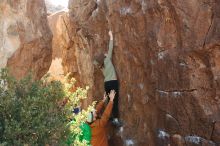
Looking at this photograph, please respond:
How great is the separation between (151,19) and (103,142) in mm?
2842

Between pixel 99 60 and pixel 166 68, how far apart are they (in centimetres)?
341

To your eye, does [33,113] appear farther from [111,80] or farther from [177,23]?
[111,80]

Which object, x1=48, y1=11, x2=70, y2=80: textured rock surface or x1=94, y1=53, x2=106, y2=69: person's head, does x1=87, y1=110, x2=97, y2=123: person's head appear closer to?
x1=94, y1=53, x2=106, y2=69: person's head

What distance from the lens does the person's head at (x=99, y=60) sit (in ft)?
37.6

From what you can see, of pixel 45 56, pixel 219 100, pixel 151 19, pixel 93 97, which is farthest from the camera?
pixel 93 97

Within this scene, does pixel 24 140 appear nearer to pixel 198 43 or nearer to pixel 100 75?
pixel 198 43

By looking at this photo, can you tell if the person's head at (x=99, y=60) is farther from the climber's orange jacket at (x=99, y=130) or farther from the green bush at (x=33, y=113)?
the green bush at (x=33, y=113)

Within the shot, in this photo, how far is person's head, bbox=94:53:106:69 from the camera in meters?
11.5

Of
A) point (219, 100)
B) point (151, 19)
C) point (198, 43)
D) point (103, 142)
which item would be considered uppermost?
point (151, 19)

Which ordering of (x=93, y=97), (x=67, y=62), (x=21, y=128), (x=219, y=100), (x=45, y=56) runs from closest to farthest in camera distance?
(x=21, y=128)
(x=219, y=100)
(x=45, y=56)
(x=93, y=97)
(x=67, y=62)

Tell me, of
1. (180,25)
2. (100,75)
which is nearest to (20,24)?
(100,75)

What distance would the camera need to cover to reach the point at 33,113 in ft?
16.8

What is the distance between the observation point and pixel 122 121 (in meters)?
10.2

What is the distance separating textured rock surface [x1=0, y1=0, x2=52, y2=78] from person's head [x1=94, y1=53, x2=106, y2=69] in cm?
132
